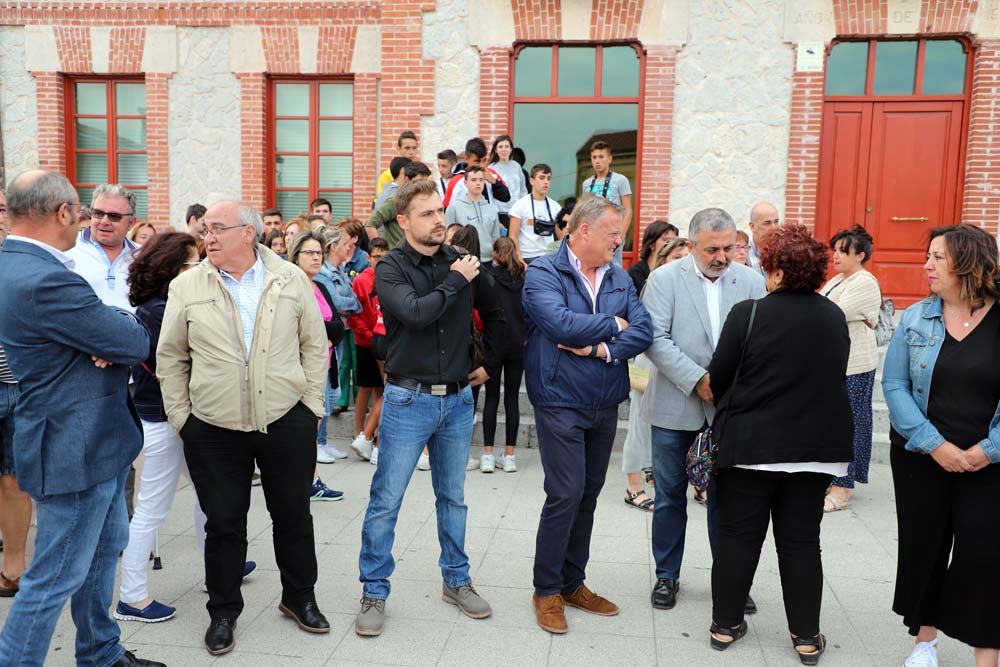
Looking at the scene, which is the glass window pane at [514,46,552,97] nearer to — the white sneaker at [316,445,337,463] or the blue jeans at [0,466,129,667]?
the white sneaker at [316,445,337,463]

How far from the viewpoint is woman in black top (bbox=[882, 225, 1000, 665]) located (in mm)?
3274

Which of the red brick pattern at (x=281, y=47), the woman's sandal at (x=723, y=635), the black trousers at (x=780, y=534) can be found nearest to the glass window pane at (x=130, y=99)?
the red brick pattern at (x=281, y=47)

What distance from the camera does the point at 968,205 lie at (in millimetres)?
9422

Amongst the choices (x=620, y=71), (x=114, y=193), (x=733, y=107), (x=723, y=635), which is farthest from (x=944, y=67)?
(x=114, y=193)

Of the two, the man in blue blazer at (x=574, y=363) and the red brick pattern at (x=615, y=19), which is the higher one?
the red brick pattern at (x=615, y=19)

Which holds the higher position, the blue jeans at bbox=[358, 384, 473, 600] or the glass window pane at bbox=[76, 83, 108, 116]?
the glass window pane at bbox=[76, 83, 108, 116]

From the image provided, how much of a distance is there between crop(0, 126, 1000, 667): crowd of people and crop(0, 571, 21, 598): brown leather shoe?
0.02 metres

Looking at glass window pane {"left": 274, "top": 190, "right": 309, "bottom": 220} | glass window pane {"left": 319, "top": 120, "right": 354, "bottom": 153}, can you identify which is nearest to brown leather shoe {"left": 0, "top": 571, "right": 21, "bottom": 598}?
glass window pane {"left": 274, "top": 190, "right": 309, "bottom": 220}

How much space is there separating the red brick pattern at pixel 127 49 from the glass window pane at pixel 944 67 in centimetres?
1036

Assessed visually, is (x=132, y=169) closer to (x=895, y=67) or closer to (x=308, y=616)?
(x=308, y=616)

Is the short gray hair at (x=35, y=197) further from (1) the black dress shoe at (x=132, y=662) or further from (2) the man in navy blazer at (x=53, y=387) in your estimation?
(1) the black dress shoe at (x=132, y=662)

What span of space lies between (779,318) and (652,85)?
→ 6.89m

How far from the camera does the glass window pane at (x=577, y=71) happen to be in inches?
396

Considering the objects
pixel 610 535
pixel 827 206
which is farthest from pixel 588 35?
pixel 610 535
